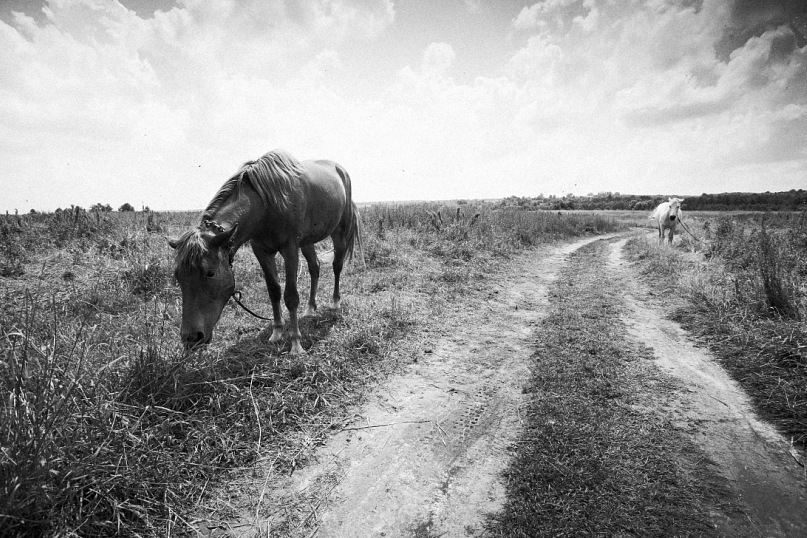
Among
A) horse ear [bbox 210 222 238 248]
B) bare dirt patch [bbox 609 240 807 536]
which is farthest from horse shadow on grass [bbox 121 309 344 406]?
bare dirt patch [bbox 609 240 807 536]

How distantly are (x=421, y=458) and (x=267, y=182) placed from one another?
300 cm

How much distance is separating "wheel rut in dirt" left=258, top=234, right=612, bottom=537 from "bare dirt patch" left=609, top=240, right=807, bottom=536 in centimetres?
125

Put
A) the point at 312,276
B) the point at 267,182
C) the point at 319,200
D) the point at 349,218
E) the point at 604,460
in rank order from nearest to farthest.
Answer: the point at 604,460 → the point at 267,182 → the point at 319,200 → the point at 312,276 → the point at 349,218

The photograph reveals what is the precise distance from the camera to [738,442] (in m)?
2.33

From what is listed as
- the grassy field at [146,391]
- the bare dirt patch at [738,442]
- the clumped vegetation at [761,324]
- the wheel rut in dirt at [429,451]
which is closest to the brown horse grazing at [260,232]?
the grassy field at [146,391]

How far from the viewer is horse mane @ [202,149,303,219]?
3316 millimetres

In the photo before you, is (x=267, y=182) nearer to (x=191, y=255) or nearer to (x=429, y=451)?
(x=191, y=255)

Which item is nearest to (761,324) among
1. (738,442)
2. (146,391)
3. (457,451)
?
(738,442)

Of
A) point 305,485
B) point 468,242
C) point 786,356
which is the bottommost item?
point 305,485

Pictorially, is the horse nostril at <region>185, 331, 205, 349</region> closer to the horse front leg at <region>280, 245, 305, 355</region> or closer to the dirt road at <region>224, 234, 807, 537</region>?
the horse front leg at <region>280, 245, 305, 355</region>

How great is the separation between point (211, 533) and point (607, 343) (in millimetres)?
4176

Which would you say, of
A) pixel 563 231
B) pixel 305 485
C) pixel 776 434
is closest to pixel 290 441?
pixel 305 485

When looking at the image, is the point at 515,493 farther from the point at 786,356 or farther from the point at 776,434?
the point at 786,356

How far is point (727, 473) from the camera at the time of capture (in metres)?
2.04
